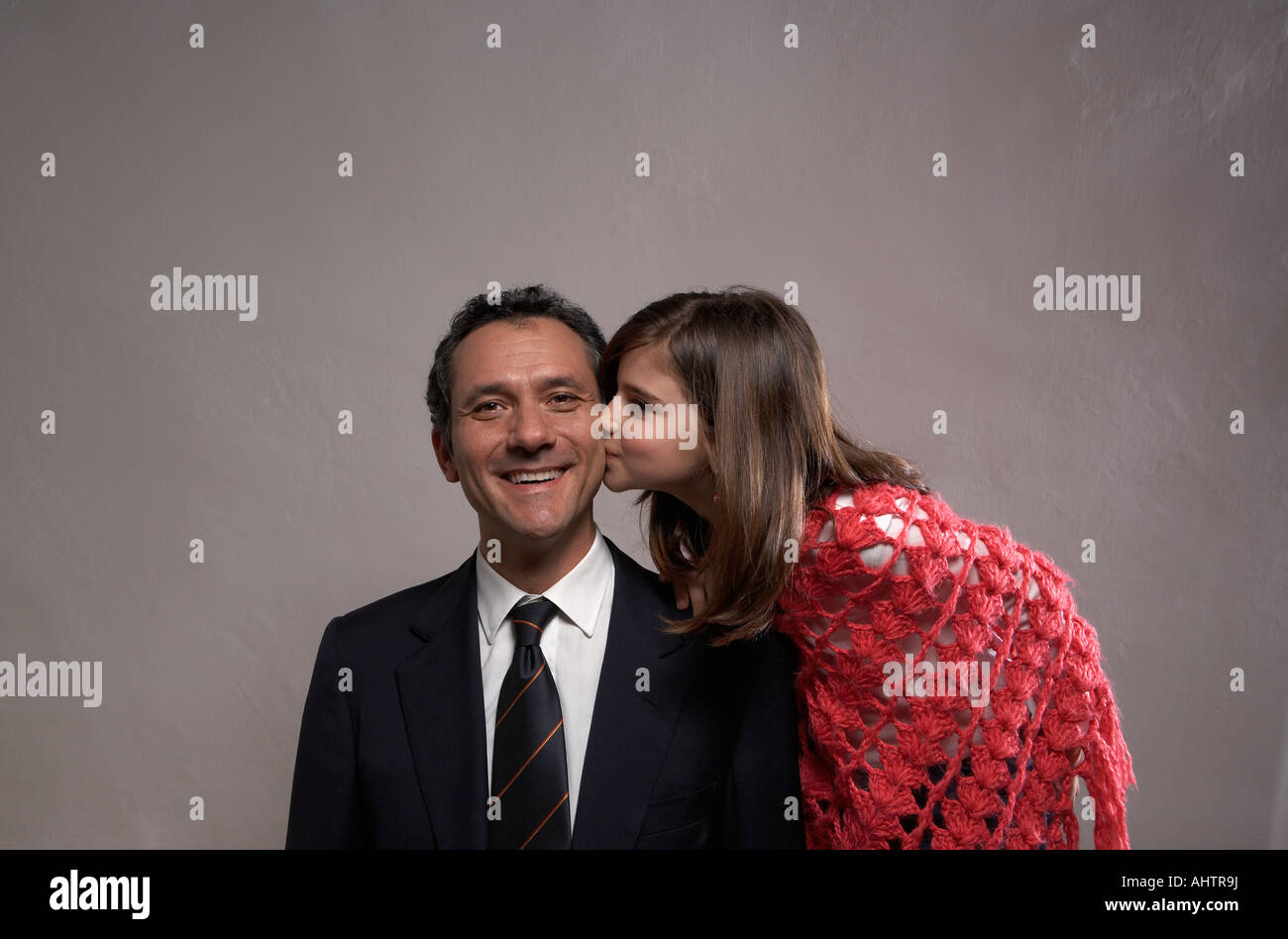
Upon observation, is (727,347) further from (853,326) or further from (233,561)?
(233,561)

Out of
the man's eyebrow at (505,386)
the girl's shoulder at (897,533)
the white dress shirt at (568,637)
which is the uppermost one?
the man's eyebrow at (505,386)

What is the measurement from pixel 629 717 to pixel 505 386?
1.97 feet

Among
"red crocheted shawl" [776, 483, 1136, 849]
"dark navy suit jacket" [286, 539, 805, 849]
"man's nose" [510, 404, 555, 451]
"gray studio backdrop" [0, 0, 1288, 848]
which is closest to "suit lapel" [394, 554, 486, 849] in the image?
"dark navy suit jacket" [286, 539, 805, 849]

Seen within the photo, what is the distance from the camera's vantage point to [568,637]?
191 cm

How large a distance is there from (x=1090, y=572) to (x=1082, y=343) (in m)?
0.61

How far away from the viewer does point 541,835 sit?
1750 millimetres

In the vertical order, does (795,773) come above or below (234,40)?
below

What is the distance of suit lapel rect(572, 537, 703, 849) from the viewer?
69.3 inches

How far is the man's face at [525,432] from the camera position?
1839mm

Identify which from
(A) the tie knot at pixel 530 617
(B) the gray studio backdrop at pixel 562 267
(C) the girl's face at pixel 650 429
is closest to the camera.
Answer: (A) the tie knot at pixel 530 617

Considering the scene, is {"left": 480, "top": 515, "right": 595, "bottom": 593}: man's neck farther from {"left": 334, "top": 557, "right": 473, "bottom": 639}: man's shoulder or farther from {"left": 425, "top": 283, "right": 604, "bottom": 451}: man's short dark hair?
{"left": 425, "top": 283, "right": 604, "bottom": 451}: man's short dark hair

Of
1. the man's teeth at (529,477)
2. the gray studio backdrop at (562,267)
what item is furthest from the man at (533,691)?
the gray studio backdrop at (562,267)

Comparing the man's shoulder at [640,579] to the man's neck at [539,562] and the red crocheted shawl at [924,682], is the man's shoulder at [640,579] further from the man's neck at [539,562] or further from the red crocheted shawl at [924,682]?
the red crocheted shawl at [924,682]

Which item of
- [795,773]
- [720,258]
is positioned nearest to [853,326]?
[720,258]
